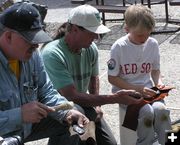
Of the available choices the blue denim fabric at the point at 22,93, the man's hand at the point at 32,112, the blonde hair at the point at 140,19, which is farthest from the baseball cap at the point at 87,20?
the man's hand at the point at 32,112

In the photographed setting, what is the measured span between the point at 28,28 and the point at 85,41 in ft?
Answer: 2.34

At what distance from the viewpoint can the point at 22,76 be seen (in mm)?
3270

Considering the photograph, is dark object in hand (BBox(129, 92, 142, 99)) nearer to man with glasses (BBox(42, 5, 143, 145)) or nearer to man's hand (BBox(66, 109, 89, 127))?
man with glasses (BBox(42, 5, 143, 145))

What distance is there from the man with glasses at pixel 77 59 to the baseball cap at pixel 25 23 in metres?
0.59

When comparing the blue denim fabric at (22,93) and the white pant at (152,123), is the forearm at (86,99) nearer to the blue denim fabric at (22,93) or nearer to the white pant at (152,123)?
the blue denim fabric at (22,93)

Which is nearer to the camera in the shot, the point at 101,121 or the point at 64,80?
the point at 64,80

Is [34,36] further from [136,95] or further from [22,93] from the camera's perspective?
[136,95]

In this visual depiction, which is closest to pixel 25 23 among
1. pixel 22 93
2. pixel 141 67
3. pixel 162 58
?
pixel 22 93

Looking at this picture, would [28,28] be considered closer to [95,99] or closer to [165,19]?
[95,99]

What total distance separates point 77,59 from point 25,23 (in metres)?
0.85

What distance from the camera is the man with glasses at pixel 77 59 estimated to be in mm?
3676

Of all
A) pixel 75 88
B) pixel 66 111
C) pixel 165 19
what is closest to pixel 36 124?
pixel 66 111

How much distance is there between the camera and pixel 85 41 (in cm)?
368

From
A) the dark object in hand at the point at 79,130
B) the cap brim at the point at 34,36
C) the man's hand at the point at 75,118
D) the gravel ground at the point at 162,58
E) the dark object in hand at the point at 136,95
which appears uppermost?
the cap brim at the point at 34,36
